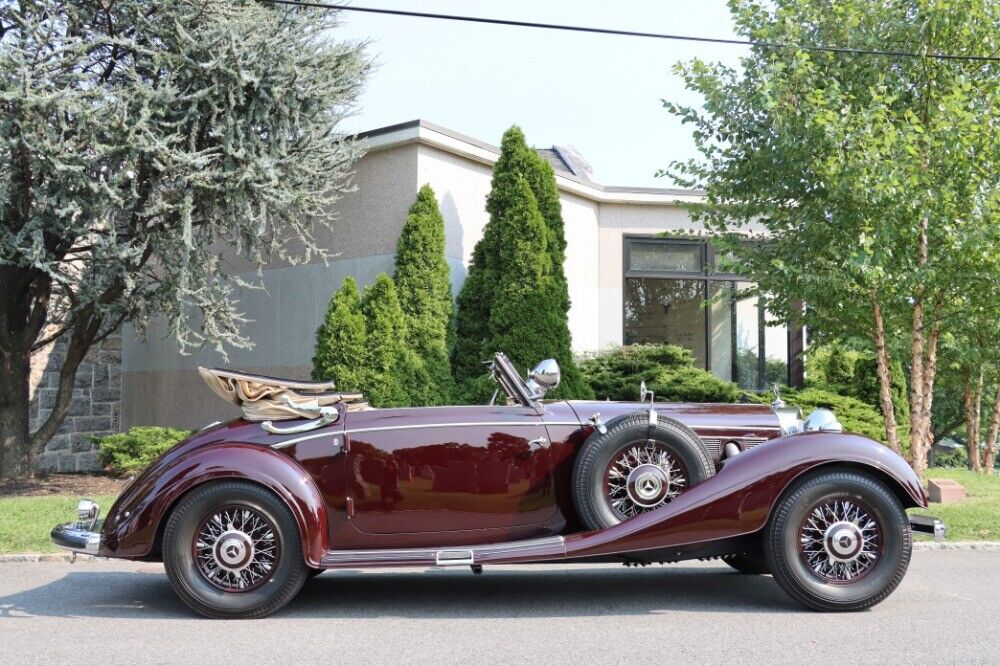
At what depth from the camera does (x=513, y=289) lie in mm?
13047

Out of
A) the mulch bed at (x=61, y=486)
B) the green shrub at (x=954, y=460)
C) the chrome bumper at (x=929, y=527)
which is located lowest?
the green shrub at (x=954, y=460)

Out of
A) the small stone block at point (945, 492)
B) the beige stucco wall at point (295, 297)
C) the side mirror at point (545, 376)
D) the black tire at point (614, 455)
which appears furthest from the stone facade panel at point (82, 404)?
the small stone block at point (945, 492)

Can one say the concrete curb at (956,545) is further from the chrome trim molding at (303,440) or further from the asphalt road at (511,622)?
the chrome trim molding at (303,440)

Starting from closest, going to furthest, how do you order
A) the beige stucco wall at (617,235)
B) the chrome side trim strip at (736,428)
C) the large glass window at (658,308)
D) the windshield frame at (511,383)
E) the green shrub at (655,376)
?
the windshield frame at (511,383), the chrome side trim strip at (736,428), the green shrub at (655,376), the beige stucco wall at (617,235), the large glass window at (658,308)

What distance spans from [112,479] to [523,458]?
9208 mm

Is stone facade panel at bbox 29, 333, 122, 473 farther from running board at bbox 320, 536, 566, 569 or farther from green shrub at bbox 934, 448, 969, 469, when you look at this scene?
green shrub at bbox 934, 448, 969, 469

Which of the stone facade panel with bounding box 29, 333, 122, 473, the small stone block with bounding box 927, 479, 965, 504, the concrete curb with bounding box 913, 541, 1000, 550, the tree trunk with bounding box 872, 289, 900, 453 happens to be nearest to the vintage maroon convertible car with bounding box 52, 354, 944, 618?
the concrete curb with bounding box 913, 541, 1000, 550

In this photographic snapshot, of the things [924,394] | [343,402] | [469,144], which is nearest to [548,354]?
[469,144]

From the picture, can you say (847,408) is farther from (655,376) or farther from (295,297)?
(295,297)

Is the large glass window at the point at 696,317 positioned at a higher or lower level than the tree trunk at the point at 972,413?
higher

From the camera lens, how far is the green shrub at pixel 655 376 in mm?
14453

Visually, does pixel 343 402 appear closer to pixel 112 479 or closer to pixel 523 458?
pixel 523 458

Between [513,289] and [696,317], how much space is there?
5.45 metres

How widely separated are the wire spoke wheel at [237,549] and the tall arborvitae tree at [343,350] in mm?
6673
